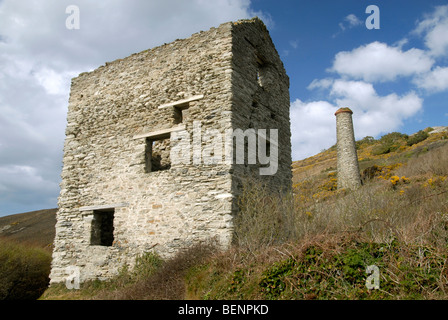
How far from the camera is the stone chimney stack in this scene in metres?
20.7

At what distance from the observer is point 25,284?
10.4 meters

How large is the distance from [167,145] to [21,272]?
6.73m

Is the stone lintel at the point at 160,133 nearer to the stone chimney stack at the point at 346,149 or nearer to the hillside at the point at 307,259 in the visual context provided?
the hillside at the point at 307,259

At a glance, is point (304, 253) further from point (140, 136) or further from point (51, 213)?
point (51, 213)

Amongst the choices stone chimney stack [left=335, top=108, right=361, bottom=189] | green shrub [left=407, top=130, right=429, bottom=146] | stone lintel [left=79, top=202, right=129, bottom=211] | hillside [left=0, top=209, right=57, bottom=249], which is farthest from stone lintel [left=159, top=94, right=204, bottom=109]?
green shrub [left=407, top=130, right=429, bottom=146]

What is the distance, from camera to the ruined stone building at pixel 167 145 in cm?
739

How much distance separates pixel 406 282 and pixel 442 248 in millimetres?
1021

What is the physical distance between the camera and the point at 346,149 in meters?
21.4

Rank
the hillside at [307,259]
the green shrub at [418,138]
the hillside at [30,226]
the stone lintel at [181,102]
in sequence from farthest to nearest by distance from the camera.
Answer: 1. the green shrub at [418,138]
2. the hillside at [30,226]
3. the stone lintel at [181,102]
4. the hillside at [307,259]

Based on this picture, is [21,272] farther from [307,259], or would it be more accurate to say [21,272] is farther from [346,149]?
[346,149]

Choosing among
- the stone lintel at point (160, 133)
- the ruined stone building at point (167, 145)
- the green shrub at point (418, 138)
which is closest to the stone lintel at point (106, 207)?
the ruined stone building at point (167, 145)

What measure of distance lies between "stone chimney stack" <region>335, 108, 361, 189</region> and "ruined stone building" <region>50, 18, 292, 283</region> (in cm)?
1236

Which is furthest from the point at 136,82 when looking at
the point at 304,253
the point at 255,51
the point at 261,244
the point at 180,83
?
the point at 304,253

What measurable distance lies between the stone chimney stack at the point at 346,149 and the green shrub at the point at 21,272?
16.7 m
